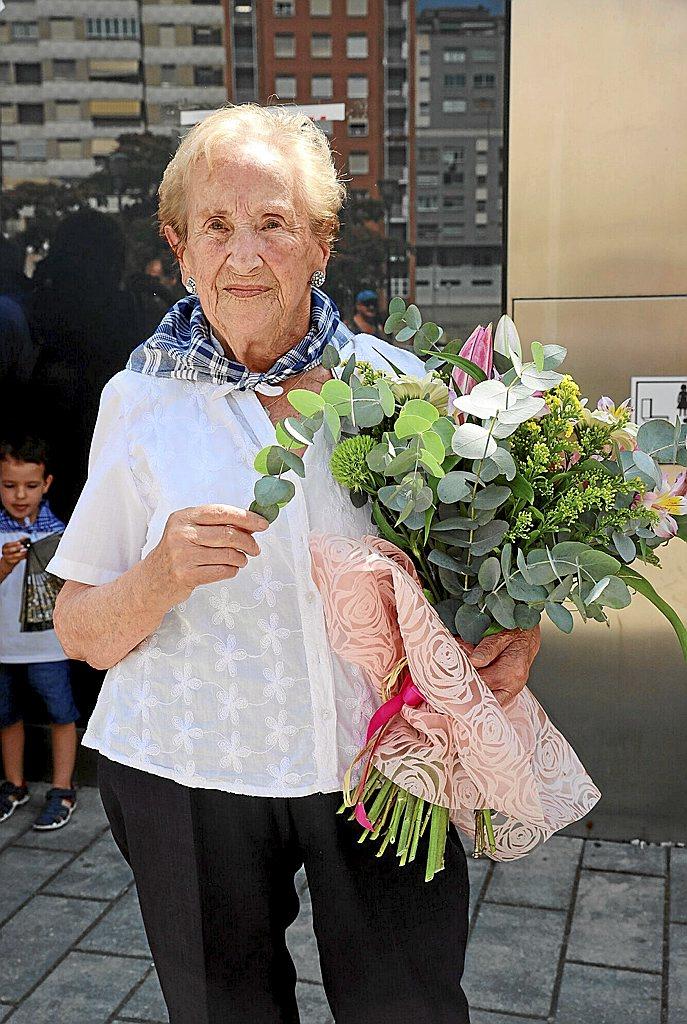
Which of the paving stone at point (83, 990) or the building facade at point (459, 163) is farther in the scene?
the building facade at point (459, 163)

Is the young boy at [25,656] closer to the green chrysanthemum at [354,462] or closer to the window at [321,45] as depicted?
the window at [321,45]

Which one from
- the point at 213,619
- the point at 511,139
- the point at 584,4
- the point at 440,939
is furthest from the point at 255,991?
the point at 584,4

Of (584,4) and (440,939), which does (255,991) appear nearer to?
(440,939)

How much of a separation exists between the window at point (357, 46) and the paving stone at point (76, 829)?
101 inches

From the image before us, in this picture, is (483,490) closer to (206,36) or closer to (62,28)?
(206,36)

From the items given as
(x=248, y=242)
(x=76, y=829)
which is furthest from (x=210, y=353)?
(x=76, y=829)

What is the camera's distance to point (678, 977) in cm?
290

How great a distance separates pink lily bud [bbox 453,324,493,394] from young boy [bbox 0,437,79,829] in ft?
8.00

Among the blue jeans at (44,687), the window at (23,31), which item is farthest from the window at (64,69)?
the blue jeans at (44,687)

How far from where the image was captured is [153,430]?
69.3 inches

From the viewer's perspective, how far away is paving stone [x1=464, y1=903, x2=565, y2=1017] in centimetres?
283

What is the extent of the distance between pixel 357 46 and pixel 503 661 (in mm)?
2316

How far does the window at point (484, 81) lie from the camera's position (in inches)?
127

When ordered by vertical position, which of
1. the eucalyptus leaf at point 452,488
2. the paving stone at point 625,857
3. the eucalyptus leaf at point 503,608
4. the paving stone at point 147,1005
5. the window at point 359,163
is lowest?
the paving stone at point 625,857
